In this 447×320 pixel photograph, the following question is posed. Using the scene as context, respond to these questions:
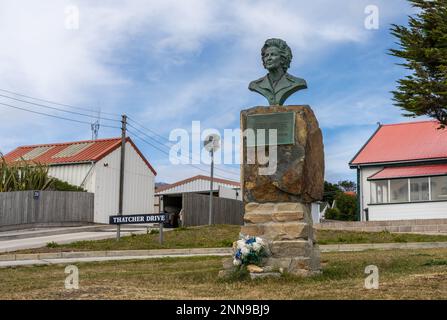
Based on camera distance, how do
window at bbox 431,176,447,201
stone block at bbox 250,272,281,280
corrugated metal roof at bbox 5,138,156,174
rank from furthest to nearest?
corrugated metal roof at bbox 5,138,156,174
window at bbox 431,176,447,201
stone block at bbox 250,272,281,280

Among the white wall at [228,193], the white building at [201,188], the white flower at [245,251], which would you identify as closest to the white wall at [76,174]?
the white building at [201,188]

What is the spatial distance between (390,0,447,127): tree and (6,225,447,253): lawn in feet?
19.2

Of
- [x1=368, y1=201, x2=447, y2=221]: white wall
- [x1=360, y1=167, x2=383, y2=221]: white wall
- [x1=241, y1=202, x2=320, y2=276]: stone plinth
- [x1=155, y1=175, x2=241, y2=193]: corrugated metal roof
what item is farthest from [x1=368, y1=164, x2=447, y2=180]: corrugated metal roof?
[x1=241, y1=202, x2=320, y2=276]: stone plinth

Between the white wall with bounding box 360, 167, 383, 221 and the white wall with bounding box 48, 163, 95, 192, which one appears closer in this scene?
the white wall with bounding box 360, 167, 383, 221

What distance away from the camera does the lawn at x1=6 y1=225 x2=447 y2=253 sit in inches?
786

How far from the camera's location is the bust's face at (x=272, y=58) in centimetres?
1018

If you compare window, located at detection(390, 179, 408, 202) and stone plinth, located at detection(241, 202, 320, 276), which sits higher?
window, located at detection(390, 179, 408, 202)

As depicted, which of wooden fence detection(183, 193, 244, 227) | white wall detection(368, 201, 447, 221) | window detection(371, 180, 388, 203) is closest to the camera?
white wall detection(368, 201, 447, 221)

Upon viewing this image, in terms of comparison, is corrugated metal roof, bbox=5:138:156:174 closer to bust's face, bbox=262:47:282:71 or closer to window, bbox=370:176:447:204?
window, bbox=370:176:447:204

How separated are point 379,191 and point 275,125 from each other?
24.4 meters

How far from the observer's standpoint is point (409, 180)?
31.3 m

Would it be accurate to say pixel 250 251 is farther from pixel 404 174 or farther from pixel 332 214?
pixel 332 214

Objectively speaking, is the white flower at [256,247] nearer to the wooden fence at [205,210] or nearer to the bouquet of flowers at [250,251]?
the bouquet of flowers at [250,251]
